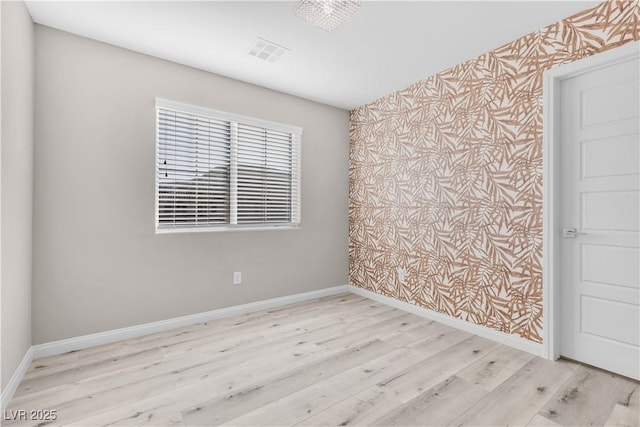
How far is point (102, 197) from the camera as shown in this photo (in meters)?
2.52

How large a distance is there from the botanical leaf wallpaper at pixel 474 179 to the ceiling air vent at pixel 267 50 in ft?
4.95

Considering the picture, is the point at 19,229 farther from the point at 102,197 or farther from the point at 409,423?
the point at 409,423

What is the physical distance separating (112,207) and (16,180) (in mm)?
687

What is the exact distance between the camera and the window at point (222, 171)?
9.40 feet

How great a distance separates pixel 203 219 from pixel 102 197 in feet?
2.79

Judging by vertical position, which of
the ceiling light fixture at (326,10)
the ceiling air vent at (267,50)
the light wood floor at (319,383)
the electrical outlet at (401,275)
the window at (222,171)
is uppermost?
the ceiling air vent at (267,50)

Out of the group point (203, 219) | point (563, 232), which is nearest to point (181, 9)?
point (203, 219)

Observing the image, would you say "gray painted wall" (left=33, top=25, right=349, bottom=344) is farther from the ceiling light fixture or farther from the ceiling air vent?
the ceiling light fixture

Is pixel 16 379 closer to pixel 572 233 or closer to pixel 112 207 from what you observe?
pixel 112 207

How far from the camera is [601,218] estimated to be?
2.12 metres

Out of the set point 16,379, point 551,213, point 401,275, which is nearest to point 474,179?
point 551,213

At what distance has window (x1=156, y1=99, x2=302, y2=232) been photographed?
2.87m

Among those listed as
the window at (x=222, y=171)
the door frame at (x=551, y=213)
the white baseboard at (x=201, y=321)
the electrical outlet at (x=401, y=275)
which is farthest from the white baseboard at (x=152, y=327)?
Answer: the door frame at (x=551, y=213)

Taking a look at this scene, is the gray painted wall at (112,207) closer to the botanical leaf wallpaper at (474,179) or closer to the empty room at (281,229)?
the empty room at (281,229)
